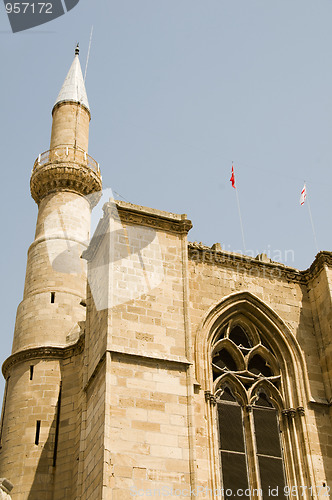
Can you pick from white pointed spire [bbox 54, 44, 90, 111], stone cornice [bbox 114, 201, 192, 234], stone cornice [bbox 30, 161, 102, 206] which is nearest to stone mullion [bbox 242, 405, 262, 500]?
stone cornice [bbox 114, 201, 192, 234]

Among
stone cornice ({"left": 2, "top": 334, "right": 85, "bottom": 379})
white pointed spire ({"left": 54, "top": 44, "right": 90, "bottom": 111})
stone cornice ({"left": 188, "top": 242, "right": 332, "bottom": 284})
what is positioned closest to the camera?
stone cornice ({"left": 188, "top": 242, "right": 332, "bottom": 284})

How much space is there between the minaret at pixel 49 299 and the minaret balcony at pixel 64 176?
0.03 metres

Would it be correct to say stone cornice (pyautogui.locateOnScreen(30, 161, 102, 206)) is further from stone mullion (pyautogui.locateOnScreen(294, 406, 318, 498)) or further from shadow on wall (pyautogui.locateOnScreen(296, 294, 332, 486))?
stone mullion (pyautogui.locateOnScreen(294, 406, 318, 498))

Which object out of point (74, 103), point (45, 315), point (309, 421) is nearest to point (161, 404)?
point (309, 421)

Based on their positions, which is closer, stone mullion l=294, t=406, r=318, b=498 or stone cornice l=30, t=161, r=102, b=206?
stone mullion l=294, t=406, r=318, b=498

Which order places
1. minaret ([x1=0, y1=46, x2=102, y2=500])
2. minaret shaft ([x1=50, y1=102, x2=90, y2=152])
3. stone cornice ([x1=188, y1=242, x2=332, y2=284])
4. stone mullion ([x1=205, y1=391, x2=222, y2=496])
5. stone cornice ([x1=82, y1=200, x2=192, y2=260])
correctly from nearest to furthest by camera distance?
stone mullion ([x1=205, y1=391, x2=222, y2=496]) < stone cornice ([x1=82, y1=200, x2=192, y2=260]) < stone cornice ([x1=188, y1=242, x2=332, y2=284]) < minaret ([x1=0, y1=46, x2=102, y2=500]) < minaret shaft ([x1=50, y1=102, x2=90, y2=152])

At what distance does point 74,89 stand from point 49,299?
7.85 m

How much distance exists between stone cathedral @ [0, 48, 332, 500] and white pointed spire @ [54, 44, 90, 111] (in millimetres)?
8342

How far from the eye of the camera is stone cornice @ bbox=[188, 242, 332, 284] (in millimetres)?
11617

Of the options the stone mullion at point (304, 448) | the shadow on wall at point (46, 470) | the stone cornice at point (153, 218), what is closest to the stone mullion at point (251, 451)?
the stone mullion at point (304, 448)

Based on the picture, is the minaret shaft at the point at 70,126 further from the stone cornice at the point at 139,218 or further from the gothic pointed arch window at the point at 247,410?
the gothic pointed arch window at the point at 247,410

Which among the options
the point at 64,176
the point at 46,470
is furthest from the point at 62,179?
the point at 46,470

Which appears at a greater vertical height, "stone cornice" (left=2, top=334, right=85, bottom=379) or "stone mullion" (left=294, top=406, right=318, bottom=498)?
"stone cornice" (left=2, top=334, right=85, bottom=379)

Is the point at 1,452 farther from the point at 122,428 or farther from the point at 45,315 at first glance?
the point at 122,428
